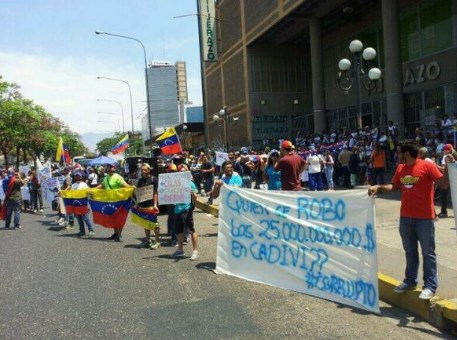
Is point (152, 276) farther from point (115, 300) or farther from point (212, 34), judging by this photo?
point (212, 34)

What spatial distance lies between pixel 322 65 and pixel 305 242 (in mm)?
29583

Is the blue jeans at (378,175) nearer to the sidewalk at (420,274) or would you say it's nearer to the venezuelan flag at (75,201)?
the sidewalk at (420,274)

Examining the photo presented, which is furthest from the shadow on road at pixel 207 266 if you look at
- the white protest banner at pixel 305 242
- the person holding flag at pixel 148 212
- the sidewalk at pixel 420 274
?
the sidewalk at pixel 420 274

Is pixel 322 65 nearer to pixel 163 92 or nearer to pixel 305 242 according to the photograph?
pixel 305 242

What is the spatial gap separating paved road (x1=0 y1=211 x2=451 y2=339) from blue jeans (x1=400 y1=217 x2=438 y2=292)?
432 millimetres

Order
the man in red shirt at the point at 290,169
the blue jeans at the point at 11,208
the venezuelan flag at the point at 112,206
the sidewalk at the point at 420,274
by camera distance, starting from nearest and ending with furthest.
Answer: the sidewalk at the point at 420,274 → the man in red shirt at the point at 290,169 → the venezuelan flag at the point at 112,206 → the blue jeans at the point at 11,208

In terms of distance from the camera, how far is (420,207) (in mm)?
5180

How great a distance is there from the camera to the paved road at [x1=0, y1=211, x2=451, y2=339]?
482 centimetres

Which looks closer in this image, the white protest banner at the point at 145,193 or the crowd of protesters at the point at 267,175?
the crowd of protesters at the point at 267,175

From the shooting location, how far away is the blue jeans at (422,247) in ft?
16.9

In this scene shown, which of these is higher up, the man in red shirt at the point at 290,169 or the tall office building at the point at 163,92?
the tall office building at the point at 163,92

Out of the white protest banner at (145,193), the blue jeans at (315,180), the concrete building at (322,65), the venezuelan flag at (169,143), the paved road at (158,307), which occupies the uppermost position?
the concrete building at (322,65)

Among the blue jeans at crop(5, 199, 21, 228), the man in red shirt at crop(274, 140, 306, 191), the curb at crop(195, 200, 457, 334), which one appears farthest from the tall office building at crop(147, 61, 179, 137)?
the curb at crop(195, 200, 457, 334)

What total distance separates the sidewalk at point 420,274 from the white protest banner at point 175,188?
11.0 feet
